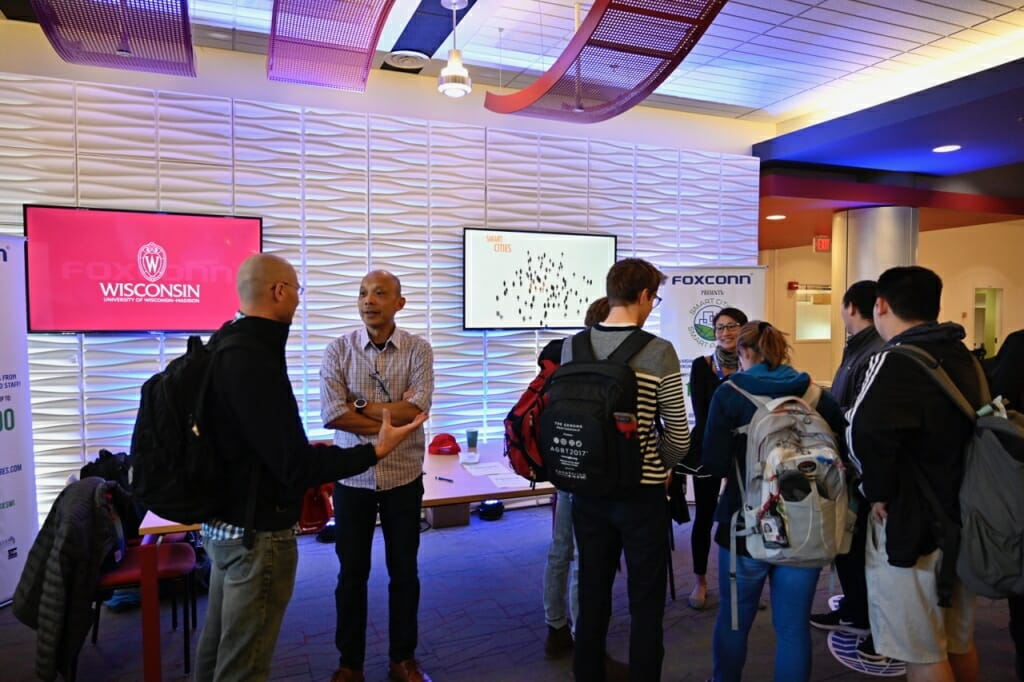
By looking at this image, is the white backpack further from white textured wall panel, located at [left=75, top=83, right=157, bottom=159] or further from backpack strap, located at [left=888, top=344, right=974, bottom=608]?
white textured wall panel, located at [left=75, top=83, right=157, bottom=159]

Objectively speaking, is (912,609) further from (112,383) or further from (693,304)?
(112,383)

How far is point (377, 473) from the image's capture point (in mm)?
2438

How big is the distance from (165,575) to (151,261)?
2115 millimetres

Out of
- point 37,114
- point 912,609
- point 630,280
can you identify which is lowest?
point 912,609

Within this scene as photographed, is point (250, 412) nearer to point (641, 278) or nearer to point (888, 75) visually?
point (641, 278)

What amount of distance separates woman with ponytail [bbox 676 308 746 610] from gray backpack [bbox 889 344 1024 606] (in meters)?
1.20

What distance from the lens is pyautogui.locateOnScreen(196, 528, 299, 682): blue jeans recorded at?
1.77m

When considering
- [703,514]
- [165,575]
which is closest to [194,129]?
[165,575]

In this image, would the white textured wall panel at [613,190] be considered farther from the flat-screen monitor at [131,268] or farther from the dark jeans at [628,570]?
the dark jeans at [628,570]

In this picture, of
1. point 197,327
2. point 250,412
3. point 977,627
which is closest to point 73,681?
point 250,412

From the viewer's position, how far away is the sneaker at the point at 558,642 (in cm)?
283

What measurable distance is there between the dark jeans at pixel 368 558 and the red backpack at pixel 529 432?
0.52 m

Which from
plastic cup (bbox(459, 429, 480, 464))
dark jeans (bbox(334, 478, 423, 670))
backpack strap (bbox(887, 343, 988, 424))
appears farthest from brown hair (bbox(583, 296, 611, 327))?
backpack strap (bbox(887, 343, 988, 424))

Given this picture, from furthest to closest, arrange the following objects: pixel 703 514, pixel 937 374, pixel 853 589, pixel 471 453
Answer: pixel 471 453 < pixel 703 514 < pixel 853 589 < pixel 937 374
